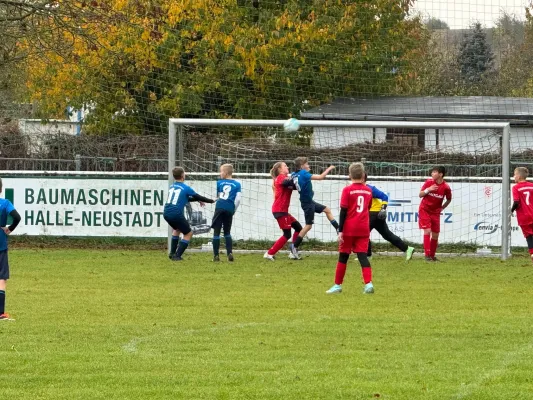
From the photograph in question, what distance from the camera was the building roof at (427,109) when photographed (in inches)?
992

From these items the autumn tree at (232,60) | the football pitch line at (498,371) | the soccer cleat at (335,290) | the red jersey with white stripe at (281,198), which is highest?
the autumn tree at (232,60)

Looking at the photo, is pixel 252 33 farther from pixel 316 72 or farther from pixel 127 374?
pixel 127 374

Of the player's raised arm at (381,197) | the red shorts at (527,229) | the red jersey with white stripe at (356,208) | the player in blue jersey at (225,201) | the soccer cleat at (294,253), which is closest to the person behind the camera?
the red jersey with white stripe at (356,208)

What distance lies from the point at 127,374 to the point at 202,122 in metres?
13.2

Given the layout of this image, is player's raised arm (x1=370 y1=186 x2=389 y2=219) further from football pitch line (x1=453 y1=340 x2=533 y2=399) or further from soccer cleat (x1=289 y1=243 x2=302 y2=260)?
football pitch line (x1=453 y1=340 x2=533 y2=399)

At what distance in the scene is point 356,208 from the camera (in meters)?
13.5

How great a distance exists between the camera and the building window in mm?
23891

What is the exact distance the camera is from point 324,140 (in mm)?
23766

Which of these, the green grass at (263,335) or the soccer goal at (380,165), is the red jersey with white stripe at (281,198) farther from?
the green grass at (263,335)

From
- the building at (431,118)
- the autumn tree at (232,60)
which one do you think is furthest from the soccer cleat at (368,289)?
the autumn tree at (232,60)

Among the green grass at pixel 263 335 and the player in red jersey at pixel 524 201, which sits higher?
the player in red jersey at pixel 524 201

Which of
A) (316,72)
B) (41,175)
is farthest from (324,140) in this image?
(41,175)

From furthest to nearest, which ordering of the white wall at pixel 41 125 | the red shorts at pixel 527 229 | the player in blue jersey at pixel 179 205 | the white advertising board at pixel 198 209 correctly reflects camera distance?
the white wall at pixel 41 125
the white advertising board at pixel 198 209
the player in blue jersey at pixel 179 205
the red shorts at pixel 527 229

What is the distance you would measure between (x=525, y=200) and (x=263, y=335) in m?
9.45
